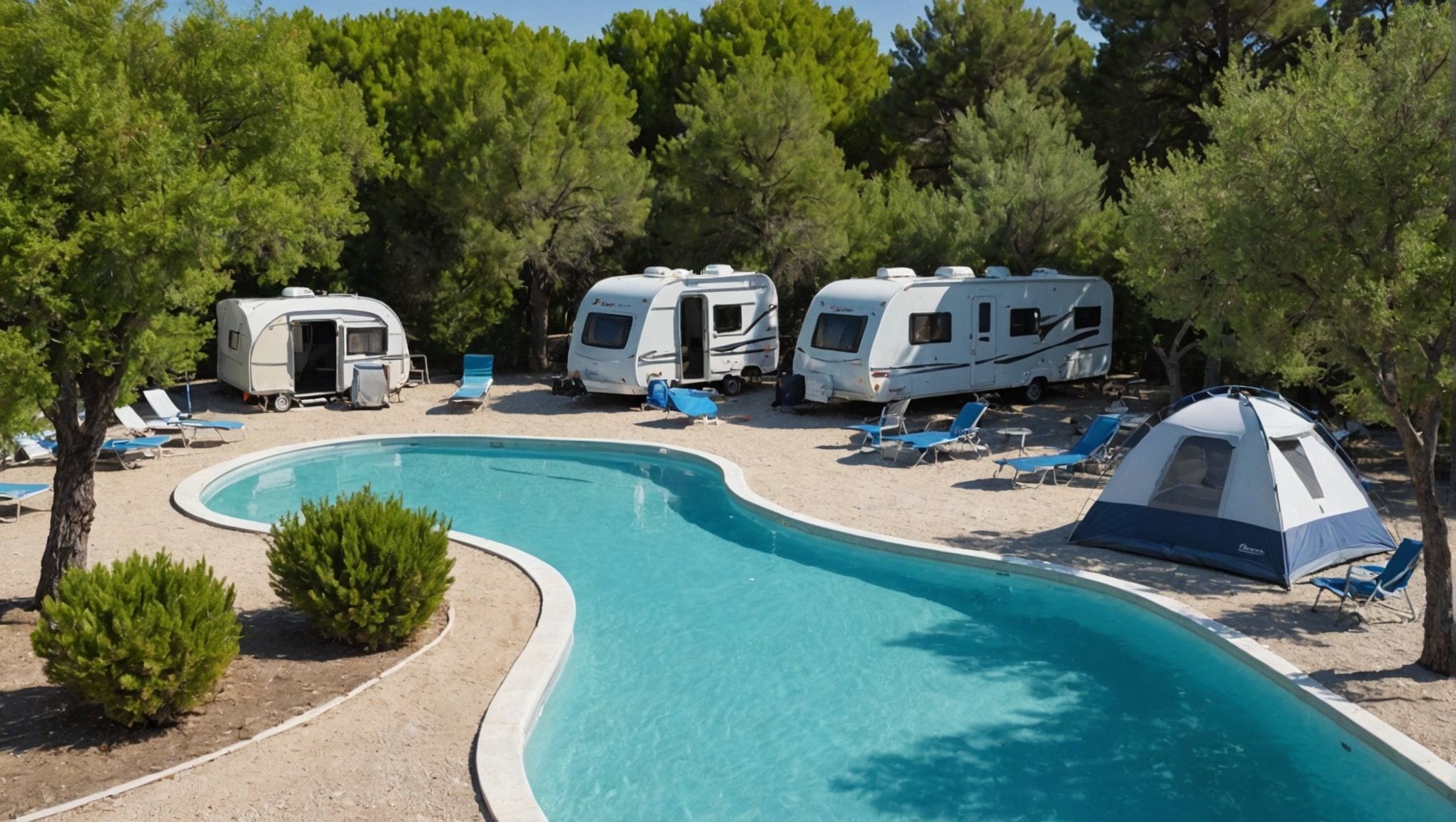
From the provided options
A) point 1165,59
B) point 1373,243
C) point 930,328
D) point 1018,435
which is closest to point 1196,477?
point 1373,243

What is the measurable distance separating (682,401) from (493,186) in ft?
24.6

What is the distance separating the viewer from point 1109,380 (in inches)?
878

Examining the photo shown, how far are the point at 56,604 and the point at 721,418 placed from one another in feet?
42.4

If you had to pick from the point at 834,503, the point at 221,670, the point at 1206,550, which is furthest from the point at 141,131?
the point at 1206,550

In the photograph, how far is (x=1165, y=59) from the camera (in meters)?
23.9

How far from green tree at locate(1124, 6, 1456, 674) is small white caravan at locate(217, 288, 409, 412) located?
52.5ft

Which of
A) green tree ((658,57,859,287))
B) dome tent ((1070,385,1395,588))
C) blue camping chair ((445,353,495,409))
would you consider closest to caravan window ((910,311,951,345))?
green tree ((658,57,859,287))

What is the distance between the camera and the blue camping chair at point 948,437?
15.3 meters

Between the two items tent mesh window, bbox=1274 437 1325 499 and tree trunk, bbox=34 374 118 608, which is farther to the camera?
tent mesh window, bbox=1274 437 1325 499

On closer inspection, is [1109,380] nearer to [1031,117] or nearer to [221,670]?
[1031,117]

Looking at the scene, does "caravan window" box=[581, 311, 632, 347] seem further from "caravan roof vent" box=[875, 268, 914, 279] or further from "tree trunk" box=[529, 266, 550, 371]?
"tree trunk" box=[529, 266, 550, 371]

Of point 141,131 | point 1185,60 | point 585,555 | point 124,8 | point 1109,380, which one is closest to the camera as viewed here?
point 141,131

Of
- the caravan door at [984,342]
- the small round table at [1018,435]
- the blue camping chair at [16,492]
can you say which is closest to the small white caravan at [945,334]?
Answer: the caravan door at [984,342]

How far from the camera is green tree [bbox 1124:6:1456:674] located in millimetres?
7188
